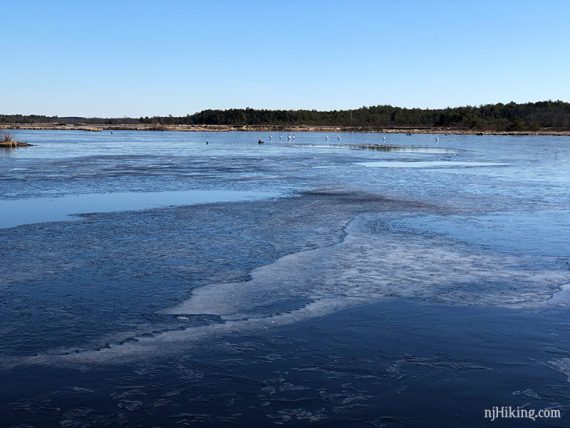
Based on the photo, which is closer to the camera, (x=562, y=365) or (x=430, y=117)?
(x=562, y=365)

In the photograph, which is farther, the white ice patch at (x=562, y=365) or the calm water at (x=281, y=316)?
the white ice patch at (x=562, y=365)

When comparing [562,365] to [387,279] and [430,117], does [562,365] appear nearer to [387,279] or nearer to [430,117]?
[387,279]

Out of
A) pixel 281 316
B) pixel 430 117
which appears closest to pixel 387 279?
pixel 281 316

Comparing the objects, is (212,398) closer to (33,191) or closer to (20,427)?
(20,427)

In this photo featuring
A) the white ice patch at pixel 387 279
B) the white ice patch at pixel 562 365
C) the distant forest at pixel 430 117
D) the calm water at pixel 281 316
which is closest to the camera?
the calm water at pixel 281 316

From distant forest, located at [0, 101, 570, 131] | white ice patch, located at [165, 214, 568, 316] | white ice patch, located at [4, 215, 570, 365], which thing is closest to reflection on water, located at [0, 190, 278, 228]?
white ice patch, located at [165, 214, 568, 316]

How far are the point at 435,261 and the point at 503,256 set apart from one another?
1482 millimetres

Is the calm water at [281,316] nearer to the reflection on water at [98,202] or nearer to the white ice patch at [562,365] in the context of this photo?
the white ice patch at [562,365]

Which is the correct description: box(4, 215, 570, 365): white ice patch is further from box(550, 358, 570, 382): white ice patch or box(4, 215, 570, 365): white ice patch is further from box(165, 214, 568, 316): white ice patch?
box(550, 358, 570, 382): white ice patch

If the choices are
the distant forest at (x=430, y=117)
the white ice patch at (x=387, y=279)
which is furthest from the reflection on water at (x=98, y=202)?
the distant forest at (x=430, y=117)

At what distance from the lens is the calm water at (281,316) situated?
531 cm

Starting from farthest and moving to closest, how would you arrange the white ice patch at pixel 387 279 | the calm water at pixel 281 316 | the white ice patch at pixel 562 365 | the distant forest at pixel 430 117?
the distant forest at pixel 430 117 → the white ice patch at pixel 387 279 → the white ice patch at pixel 562 365 → the calm water at pixel 281 316

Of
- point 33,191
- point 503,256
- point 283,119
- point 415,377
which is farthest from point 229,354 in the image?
point 283,119

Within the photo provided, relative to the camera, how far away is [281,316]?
302 inches
